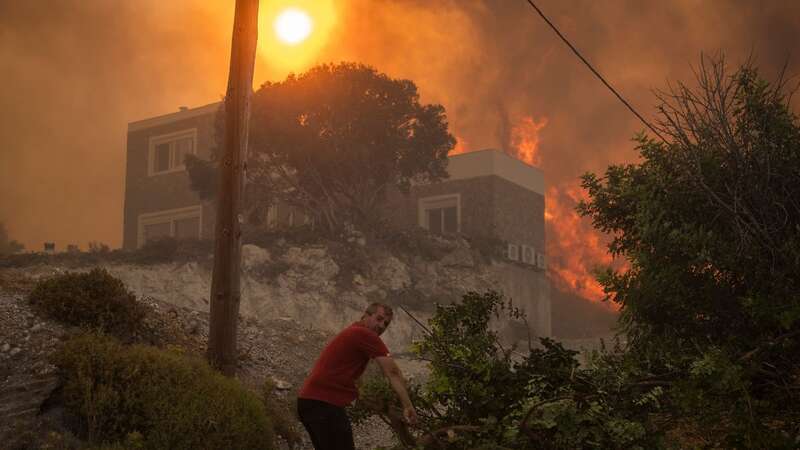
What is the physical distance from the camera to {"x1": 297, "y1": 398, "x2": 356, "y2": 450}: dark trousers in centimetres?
698

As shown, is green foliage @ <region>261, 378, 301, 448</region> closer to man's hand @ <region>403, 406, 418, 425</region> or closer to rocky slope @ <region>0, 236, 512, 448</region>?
rocky slope @ <region>0, 236, 512, 448</region>

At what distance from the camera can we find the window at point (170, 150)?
1516 inches

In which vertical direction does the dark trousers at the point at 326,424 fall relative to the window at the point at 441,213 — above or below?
below

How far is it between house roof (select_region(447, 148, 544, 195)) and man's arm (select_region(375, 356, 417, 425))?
30.3 m

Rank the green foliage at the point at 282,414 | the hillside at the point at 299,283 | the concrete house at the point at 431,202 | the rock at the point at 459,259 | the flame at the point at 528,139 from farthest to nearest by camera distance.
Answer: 1. the flame at the point at 528,139
2. the concrete house at the point at 431,202
3. the rock at the point at 459,259
4. the hillside at the point at 299,283
5. the green foliage at the point at 282,414

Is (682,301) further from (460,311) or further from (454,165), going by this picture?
(454,165)

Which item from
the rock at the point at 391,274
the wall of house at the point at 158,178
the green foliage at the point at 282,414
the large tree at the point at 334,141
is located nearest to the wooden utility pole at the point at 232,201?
the green foliage at the point at 282,414

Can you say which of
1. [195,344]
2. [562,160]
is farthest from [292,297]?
[562,160]

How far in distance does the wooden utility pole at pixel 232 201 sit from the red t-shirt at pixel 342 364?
508 centimetres

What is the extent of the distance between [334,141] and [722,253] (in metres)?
24.2

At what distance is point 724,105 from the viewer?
361 inches

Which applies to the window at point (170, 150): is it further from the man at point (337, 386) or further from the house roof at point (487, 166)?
the man at point (337, 386)

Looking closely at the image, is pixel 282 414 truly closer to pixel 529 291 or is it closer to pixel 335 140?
pixel 335 140

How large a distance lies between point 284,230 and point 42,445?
74.6 feet
